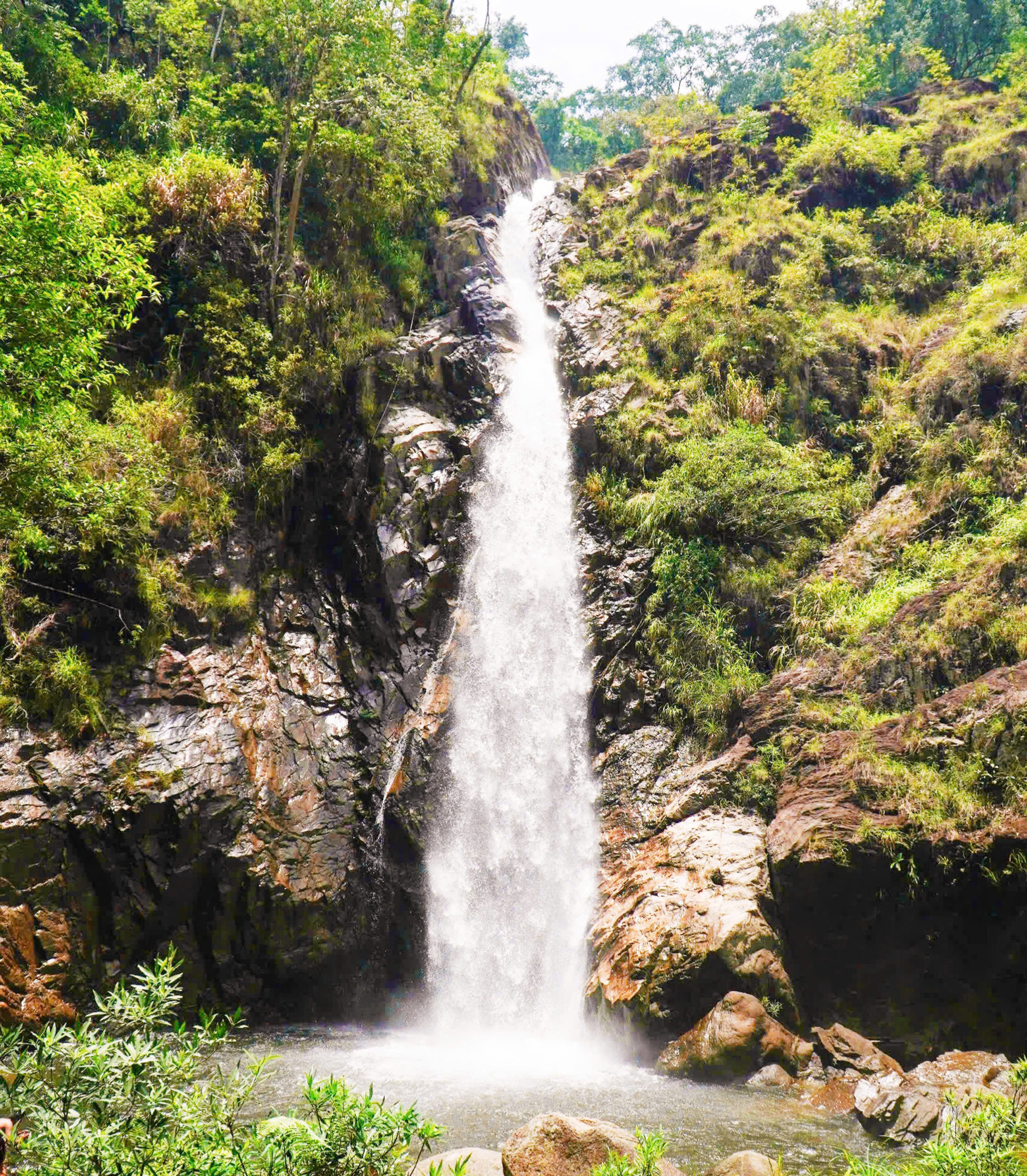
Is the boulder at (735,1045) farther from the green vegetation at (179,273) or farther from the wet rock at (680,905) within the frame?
the green vegetation at (179,273)

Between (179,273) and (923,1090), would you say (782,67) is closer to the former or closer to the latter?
(179,273)

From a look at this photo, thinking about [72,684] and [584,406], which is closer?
[72,684]

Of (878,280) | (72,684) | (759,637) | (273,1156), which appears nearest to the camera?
(273,1156)

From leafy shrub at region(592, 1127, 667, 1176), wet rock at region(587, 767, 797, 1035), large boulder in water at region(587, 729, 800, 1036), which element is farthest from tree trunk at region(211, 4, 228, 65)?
leafy shrub at region(592, 1127, 667, 1176)

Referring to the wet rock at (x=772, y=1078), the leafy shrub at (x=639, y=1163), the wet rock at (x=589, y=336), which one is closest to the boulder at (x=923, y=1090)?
the wet rock at (x=772, y=1078)

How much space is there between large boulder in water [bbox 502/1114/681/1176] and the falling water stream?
5.31 ft

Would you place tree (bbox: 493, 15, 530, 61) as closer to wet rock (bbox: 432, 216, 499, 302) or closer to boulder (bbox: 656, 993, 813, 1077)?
wet rock (bbox: 432, 216, 499, 302)

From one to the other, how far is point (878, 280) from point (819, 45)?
2089cm

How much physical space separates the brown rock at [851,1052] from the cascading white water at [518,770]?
3.63m

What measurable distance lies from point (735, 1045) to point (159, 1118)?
26.1 ft

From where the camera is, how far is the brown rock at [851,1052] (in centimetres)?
913

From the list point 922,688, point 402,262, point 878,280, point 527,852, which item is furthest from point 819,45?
point 527,852

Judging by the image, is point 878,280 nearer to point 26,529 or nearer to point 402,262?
point 402,262

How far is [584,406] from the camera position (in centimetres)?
1883
